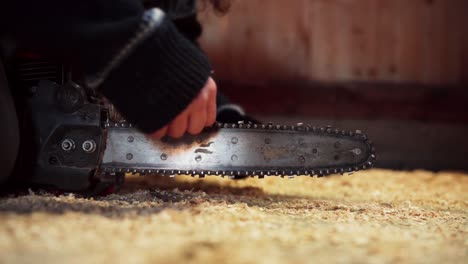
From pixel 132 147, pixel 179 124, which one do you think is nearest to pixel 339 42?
pixel 132 147

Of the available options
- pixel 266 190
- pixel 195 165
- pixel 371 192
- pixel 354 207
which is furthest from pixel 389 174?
pixel 195 165

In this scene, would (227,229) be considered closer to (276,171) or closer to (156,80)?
(156,80)

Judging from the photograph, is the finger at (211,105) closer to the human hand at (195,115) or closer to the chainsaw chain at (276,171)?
the human hand at (195,115)

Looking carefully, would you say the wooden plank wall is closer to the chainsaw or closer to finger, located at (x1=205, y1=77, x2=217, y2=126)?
the chainsaw

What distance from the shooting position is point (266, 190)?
2.07 m

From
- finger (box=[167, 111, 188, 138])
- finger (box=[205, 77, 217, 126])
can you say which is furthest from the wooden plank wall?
finger (box=[167, 111, 188, 138])

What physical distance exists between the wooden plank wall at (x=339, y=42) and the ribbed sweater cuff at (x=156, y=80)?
217 centimetres

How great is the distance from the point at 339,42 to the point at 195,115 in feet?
7.57

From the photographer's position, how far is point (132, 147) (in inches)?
64.2

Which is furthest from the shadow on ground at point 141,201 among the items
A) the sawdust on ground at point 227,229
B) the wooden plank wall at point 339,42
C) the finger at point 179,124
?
the wooden plank wall at point 339,42

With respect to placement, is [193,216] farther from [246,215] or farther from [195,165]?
[195,165]

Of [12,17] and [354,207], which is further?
[354,207]

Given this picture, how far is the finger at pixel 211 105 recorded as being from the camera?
1405mm

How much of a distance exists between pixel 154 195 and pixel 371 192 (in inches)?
38.4
